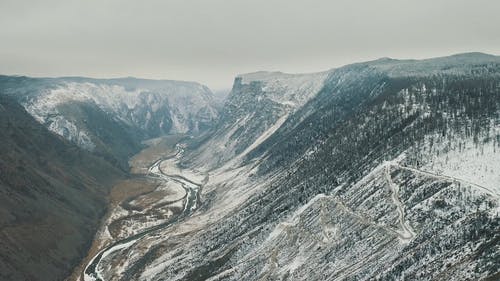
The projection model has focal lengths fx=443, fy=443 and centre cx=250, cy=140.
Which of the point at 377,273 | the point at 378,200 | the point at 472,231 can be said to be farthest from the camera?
the point at 378,200

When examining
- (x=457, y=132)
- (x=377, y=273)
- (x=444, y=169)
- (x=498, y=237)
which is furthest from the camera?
(x=457, y=132)

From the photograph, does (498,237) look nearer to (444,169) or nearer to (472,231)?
(472,231)

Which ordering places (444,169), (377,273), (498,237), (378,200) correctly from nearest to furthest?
(498,237) < (377,273) < (444,169) < (378,200)

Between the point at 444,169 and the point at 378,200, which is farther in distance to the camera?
the point at 378,200

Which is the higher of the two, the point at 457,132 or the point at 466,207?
the point at 457,132

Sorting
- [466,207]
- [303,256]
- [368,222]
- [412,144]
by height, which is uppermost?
[412,144]

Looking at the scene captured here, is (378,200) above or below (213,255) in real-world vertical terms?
above

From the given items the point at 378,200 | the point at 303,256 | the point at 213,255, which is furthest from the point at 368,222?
the point at 213,255

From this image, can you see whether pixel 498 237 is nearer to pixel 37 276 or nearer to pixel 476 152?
pixel 476 152

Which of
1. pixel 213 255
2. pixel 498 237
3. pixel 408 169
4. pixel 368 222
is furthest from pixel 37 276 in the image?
pixel 498 237
